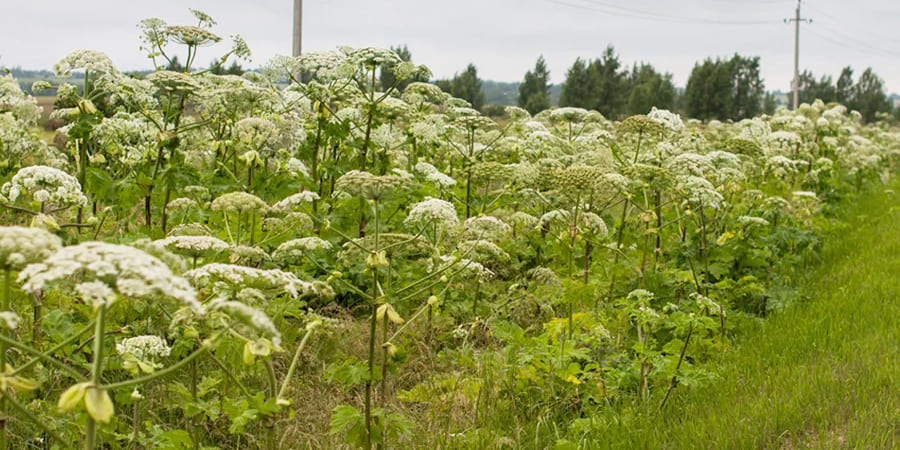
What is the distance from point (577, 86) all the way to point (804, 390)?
220 feet

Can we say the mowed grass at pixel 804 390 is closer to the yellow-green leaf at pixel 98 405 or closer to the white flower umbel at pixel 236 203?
the white flower umbel at pixel 236 203

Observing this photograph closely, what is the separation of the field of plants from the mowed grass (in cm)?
20

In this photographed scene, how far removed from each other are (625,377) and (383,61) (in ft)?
10.6

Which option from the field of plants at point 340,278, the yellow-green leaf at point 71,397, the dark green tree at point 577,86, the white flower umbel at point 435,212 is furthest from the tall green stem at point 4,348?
the dark green tree at point 577,86

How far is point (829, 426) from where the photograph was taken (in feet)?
13.6

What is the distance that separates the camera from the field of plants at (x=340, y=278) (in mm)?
2949

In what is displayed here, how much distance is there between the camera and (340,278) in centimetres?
397

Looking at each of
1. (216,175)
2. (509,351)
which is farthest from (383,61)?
(509,351)

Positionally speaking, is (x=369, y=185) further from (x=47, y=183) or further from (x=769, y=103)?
(x=769, y=103)

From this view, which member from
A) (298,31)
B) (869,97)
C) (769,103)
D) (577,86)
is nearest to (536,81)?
(577,86)

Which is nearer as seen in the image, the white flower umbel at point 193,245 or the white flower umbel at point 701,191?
the white flower umbel at point 193,245

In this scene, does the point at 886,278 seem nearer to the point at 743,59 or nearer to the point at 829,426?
the point at 829,426

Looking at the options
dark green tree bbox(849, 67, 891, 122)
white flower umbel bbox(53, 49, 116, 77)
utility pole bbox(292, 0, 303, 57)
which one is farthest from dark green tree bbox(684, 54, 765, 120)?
white flower umbel bbox(53, 49, 116, 77)

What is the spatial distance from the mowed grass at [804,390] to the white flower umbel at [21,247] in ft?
9.92
